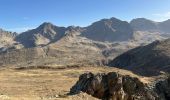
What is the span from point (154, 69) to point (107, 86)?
5225 inches

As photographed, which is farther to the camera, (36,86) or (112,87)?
(36,86)

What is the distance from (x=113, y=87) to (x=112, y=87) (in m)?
0.12

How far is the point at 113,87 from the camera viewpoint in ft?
117

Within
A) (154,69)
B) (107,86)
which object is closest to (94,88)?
(107,86)

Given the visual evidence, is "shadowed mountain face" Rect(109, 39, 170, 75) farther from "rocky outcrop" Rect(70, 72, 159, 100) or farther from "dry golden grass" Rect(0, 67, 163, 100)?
"rocky outcrop" Rect(70, 72, 159, 100)

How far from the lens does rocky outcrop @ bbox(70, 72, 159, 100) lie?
35.4 m

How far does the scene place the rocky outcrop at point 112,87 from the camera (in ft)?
116

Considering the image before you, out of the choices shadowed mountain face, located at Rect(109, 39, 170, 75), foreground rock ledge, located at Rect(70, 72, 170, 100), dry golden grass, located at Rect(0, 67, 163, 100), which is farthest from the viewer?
shadowed mountain face, located at Rect(109, 39, 170, 75)

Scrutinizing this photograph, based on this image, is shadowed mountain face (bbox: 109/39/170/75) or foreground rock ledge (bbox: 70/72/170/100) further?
shadowed mountain face (bbox: 109/39/170/75)

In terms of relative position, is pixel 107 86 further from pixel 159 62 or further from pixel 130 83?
pixel 159 62

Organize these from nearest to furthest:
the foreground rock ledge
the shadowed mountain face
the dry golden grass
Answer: the dry golden grass
the foreground rock ledge
the shadowed mountain face

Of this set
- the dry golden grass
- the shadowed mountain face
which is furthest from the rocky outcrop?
the shadowed mountain face

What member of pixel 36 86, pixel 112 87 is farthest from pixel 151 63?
pixel 112 87

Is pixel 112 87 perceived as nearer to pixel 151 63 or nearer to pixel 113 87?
pixel 113 87
